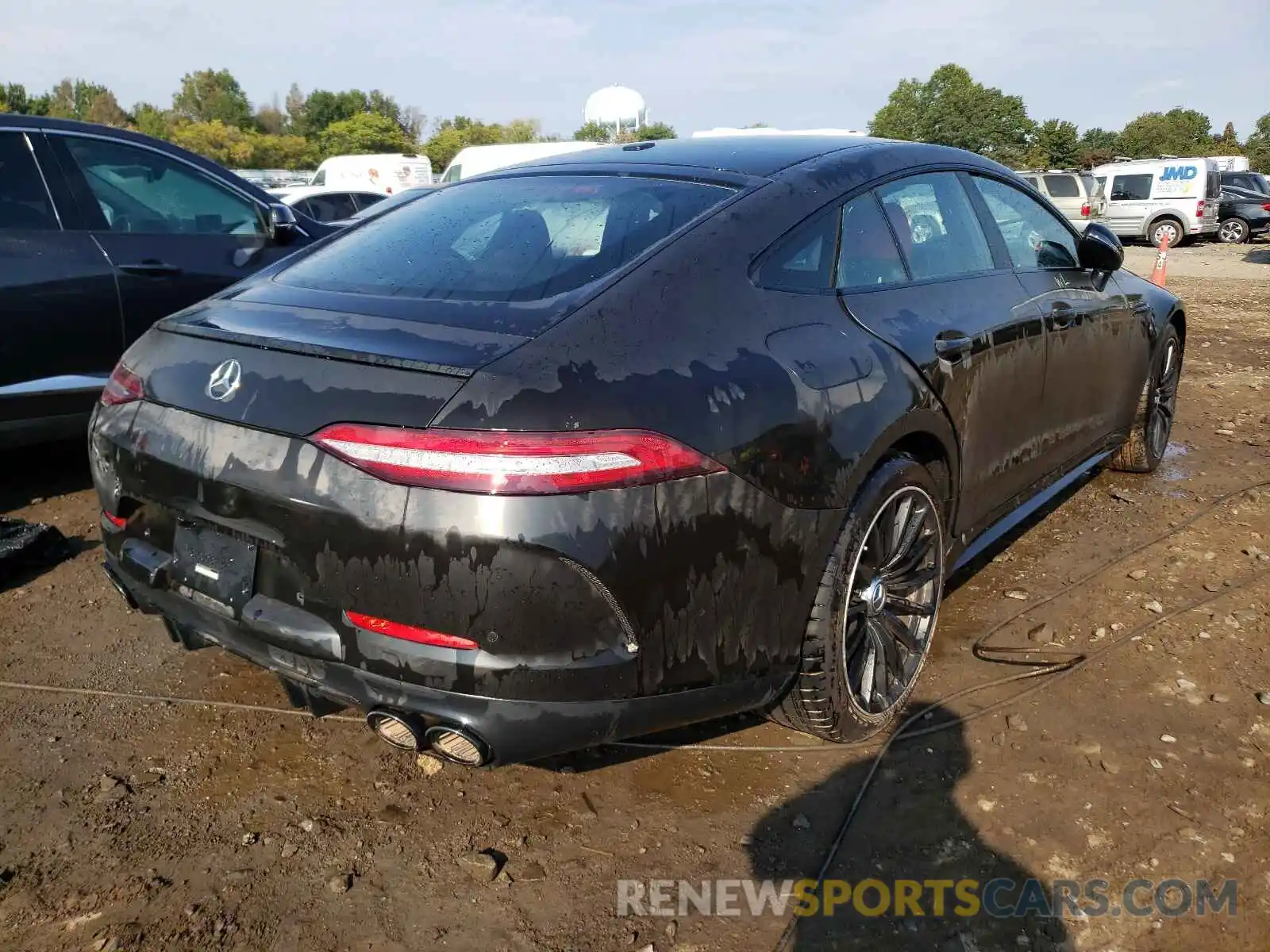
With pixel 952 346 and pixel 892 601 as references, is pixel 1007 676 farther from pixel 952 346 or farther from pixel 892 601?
pixel 952 346

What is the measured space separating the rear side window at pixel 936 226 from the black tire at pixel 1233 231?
25141 millimetres

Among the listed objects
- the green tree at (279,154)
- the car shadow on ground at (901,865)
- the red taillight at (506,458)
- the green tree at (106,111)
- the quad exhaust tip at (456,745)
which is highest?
the green tree at (106,111)

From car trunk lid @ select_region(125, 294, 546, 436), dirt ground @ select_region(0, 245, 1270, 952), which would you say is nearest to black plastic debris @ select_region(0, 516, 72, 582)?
dirt ground @ select_region(0, 245, 1270, 952)

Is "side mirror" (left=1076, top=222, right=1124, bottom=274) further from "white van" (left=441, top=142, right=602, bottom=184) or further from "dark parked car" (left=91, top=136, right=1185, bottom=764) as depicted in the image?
"white van" (left=441, top=142, right=602, bottom=184)

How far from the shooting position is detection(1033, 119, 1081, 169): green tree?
228 feet

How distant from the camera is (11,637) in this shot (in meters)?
3.29

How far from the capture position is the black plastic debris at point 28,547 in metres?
3.72

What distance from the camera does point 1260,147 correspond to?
83.9 meters

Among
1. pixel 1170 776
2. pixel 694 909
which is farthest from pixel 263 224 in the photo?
pixel 1170 776

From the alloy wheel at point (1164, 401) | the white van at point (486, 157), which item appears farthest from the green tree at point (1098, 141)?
the alloy wheel at point (1164, 401)

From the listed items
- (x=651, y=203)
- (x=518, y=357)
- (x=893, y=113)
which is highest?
(x=893, y=113)

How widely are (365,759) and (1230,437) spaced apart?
5573mm

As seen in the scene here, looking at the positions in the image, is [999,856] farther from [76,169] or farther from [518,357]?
[76,169]

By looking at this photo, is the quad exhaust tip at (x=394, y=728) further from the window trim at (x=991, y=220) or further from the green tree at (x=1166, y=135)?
the green tree at (x=1166, y=135)
